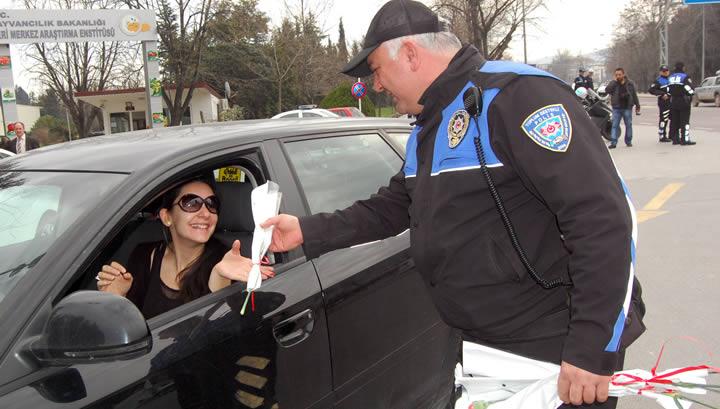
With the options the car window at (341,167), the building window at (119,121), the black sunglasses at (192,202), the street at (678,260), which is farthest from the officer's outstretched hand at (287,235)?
the building window at (119,121)

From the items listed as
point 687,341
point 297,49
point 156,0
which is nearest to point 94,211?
point 687,341

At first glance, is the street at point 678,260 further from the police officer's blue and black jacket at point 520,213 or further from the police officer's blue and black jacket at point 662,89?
the police officer's blue and black jacket at point 662,89

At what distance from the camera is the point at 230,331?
6.35 feet

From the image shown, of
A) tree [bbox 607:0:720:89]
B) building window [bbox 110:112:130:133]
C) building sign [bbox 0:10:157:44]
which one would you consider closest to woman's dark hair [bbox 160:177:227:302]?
building sign [bbox 0:10:157:44]

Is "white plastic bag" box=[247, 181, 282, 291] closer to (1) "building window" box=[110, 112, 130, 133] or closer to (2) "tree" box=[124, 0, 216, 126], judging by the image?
(2) "tree" box=[124, 0, 216, 126]

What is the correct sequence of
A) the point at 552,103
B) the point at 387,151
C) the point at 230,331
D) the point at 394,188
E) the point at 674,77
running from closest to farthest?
the point at 552,103
the point at 230,331
the point at 394,188
the point at 387,151
the point at 674,77

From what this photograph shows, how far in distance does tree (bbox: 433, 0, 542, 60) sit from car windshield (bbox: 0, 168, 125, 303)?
3350 centimetres

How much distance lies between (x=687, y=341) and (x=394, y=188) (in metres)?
2.71

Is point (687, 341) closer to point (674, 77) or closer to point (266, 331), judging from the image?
point (266, 331)

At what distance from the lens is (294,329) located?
82.7 inches

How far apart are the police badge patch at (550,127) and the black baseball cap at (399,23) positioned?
506 millimetres

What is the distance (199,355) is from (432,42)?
3.94ft

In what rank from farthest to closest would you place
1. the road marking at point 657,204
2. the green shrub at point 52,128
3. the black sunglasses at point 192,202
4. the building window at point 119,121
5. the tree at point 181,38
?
the green shrub at point 52,128
the building window at point 119,121
the tree at point 181,38
the road marking at point 657,204
the black sunglasses at point 192,202

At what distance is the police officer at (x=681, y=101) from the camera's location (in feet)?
42.2
